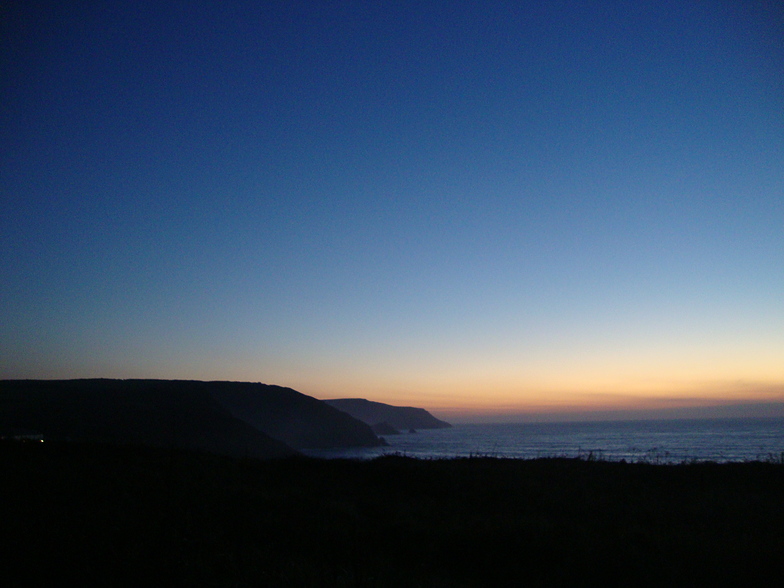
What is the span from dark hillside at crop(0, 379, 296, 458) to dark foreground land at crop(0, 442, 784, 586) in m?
42.7

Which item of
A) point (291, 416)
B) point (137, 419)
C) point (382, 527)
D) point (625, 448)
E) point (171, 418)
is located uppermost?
point (382, 527)

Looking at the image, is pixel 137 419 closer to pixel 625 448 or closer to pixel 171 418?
pixel 171 418

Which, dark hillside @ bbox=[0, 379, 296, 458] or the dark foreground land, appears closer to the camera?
the dark foreground land

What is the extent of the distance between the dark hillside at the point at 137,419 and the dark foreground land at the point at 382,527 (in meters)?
42.7

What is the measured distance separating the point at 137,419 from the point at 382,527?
209 ft

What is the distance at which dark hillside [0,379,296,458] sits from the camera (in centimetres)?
5522

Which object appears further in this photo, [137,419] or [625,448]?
[137,419]

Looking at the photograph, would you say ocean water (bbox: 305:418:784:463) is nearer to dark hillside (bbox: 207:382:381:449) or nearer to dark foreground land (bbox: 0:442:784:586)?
dark foreground land (bbox: 0:442:784:586)

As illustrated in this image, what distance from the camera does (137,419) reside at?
202 ft

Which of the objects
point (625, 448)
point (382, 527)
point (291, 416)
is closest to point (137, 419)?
point (291, 416)

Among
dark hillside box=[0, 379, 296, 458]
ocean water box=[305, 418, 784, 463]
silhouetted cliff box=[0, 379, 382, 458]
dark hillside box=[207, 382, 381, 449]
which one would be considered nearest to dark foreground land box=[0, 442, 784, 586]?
ocean water box=[305, 418, 784, 463]

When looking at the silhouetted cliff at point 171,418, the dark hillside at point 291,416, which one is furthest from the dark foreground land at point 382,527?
the dark hillside at point 291,416

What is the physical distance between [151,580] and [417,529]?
4.87 m

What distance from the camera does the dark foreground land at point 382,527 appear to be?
6.33m
